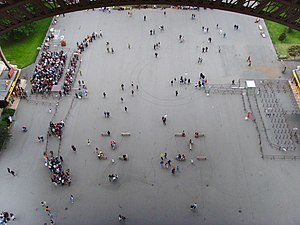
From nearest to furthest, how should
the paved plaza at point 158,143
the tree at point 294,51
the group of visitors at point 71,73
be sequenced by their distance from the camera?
the paved plaza at point 158,143
the group of visitors at point 71,73
the tree at point 294,51

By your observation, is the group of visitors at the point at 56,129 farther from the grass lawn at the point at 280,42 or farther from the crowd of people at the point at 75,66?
the grass lawn at the point at 280,42

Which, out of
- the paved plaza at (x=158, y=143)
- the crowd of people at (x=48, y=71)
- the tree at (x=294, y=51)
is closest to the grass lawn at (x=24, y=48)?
the crowd of people at (x=48, y=71)

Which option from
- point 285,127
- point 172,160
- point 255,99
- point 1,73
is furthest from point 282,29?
point 1,73

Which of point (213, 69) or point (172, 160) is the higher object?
point (213, 69)

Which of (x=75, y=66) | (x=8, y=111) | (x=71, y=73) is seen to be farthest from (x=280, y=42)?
(x=8, y=111)

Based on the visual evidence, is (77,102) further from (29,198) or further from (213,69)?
(213,69)

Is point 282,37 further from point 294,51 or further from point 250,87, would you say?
point 250,87
